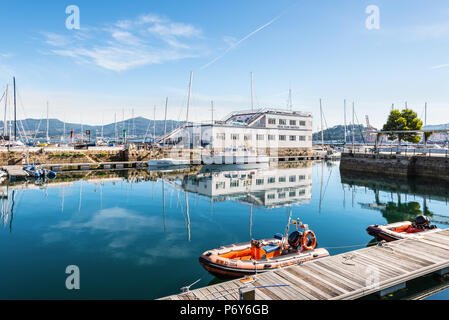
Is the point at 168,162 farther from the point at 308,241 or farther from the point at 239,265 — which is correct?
the point at 239,265

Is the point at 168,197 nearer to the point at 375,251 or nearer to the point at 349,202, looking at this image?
the point at 349,202

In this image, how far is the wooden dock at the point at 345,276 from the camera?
25.8 feet

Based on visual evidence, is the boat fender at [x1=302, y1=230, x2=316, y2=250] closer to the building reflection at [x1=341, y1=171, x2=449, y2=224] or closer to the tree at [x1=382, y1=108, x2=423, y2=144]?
the building reflection at [x1=341, y1=171, x2=449, y2=224]

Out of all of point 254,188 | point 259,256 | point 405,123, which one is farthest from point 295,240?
point 405,123

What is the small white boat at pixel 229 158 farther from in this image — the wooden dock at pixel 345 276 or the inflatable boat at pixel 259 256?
the wooden dock at pixel 345 276

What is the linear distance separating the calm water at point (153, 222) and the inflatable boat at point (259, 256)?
1.05m

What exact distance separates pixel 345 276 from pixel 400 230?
324 inches

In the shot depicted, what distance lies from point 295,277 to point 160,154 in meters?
47.6

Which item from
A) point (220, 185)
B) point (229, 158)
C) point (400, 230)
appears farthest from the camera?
point (229, 158)

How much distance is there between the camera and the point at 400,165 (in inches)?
1564

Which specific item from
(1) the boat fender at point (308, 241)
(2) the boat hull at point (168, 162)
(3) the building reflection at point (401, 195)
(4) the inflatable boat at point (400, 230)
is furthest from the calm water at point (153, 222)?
(2) the boat hull at point (168, 162)

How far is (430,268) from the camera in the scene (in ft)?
32.1

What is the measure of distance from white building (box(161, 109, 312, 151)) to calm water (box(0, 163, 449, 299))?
77.6 ft

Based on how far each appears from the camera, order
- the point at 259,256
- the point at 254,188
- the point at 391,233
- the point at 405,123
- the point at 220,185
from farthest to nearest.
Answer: the point at 405,123, the point at 220,185, the point at 254,188, the point at 391,233, the point at 259,256
